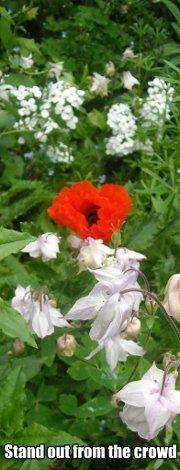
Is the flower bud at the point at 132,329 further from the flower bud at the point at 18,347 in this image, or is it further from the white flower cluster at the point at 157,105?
the white flower cluster at the point at 157,105

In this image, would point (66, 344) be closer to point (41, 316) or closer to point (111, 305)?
point (41, 316)

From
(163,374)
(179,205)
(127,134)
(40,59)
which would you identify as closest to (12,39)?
(40,59)

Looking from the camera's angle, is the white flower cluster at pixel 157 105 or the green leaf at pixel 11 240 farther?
the white flower cluster at pixel 157 105

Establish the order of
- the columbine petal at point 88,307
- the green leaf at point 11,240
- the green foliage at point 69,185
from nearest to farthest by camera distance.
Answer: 1. the columbine petal at point 88,307
2. the green leaf at point 11,240
3. the green foliage at point 69,185

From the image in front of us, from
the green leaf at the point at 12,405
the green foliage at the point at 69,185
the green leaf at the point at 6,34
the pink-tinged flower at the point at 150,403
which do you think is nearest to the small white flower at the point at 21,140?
the green foliage at the point at 69,185

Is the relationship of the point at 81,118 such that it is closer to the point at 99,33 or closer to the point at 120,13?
the point at 99,33

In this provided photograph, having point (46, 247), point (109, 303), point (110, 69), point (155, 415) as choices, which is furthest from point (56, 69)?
point (155, 415)

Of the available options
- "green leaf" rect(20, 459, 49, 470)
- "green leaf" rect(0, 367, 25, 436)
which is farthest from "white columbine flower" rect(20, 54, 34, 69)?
"green leaf" rect(20, 459, 49, 470)
